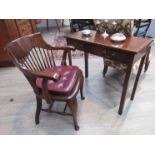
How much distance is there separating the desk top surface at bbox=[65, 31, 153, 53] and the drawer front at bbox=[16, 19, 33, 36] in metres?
1.38

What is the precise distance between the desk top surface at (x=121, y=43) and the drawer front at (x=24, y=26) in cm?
138

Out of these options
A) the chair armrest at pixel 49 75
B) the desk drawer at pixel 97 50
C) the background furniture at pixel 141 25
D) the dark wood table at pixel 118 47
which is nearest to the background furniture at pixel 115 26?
the dark wood table at pixel 118 47

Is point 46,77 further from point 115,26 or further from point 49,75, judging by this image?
point 115,26

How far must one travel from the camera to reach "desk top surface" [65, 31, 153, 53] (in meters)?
1.40

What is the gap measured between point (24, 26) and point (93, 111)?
2.07 metres

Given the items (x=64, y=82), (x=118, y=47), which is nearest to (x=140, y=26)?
(x=118, y=47)

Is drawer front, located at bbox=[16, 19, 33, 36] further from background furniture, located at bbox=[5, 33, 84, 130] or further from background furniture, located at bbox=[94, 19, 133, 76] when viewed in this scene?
background furniture, located at bbox=[94, 19, 133, 76]

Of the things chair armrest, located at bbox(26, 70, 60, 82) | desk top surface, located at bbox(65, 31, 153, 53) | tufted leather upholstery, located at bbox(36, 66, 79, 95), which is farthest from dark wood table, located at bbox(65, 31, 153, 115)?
chair armrest, located at bbox(26, 70, 60, 82)

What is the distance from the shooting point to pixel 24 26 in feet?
9.64

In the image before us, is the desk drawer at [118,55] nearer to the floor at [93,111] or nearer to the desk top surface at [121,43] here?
the desk top surface at [121,43]
